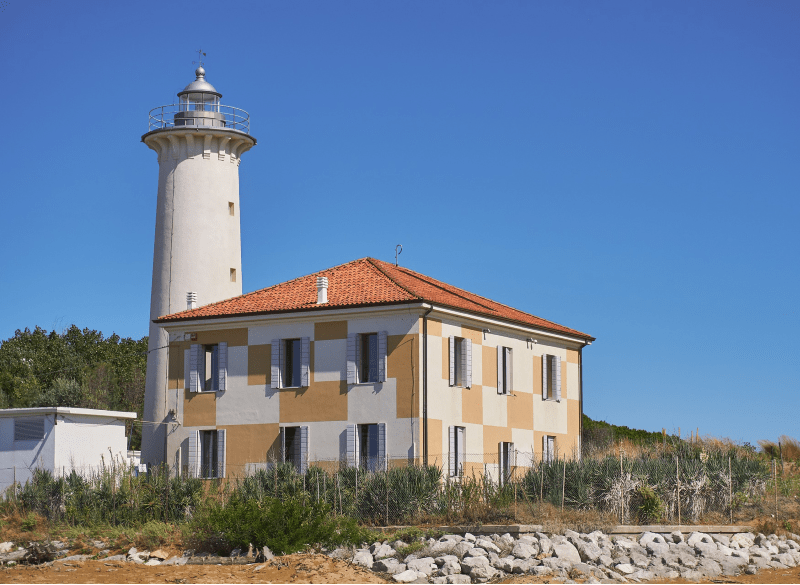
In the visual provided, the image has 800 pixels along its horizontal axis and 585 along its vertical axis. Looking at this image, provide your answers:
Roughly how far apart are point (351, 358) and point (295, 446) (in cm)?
285

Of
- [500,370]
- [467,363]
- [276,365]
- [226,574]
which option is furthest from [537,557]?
[276,365]

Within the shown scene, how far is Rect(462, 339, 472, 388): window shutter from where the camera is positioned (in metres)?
29.1

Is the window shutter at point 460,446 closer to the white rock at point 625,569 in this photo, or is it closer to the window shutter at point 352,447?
the window shutter at point 352,447

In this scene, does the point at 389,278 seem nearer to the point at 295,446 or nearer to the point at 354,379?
the point at 354,379

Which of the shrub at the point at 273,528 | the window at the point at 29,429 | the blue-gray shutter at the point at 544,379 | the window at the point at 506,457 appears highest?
the blue-gray shutter at the point at 544,379

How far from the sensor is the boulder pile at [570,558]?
63.0 ft

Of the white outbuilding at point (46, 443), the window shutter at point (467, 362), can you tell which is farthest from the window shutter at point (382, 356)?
the white outbuilding at point (46, 443)

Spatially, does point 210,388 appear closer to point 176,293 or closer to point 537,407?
point 176,293

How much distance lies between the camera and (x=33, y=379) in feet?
168

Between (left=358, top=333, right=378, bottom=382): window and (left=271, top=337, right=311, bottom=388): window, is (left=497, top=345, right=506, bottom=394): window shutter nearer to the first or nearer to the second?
(left=358, top=333, right=378, bottom=382): window

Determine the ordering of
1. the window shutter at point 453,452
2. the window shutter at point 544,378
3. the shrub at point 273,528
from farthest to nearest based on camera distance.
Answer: the window shutter at point 544,378
the window shutter at point 453,452
the shrub at point 273,528

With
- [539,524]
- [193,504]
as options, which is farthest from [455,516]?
[193,504]

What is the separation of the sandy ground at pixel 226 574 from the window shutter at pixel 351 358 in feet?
28.1

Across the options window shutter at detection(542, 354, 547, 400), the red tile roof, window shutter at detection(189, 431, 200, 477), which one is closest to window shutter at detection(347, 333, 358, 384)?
the red tile roof
